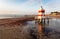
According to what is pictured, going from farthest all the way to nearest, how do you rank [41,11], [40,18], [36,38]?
1. [40,18]
2. [41,11]
3. [36,38]

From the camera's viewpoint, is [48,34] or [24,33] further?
[24,33]

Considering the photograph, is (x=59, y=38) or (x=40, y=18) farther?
(x=40, y=18)

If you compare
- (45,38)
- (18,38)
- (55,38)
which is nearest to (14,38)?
(18,38)

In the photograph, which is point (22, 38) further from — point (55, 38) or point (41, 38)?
point (55, 38)

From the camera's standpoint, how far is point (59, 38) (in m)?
13.0

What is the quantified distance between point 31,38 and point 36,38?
53cm

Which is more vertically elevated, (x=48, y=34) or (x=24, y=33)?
(x=24, y=33)

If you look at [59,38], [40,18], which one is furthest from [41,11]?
[59,38]

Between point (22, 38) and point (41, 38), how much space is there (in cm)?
203

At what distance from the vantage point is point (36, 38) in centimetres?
1279

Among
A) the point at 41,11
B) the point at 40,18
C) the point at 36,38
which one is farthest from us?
the point at 40,18

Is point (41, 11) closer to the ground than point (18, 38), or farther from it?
farther from it

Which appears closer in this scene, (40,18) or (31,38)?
(31,38)

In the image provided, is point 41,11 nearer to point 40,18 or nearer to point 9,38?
point 40,18
